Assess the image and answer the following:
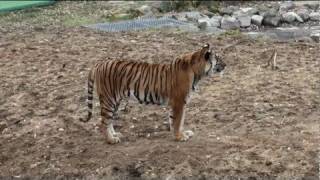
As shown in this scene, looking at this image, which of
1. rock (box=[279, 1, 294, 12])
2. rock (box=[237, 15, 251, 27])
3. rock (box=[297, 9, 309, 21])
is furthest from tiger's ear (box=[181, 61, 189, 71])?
rock (box=[279, 1, 294, 12])

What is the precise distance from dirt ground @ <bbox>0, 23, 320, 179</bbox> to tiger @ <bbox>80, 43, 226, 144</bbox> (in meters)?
0.36

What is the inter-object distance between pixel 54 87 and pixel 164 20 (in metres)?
3.71

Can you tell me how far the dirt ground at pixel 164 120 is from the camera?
18.9 feet

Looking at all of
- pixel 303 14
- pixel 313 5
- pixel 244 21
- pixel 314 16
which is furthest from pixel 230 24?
pixel 313 5

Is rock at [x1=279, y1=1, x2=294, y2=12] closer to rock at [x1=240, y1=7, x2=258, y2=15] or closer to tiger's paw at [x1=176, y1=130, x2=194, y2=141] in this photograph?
rock at [x1=240, y1=7, x2=258, y2=15]

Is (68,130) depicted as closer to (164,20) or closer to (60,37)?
(60,37)

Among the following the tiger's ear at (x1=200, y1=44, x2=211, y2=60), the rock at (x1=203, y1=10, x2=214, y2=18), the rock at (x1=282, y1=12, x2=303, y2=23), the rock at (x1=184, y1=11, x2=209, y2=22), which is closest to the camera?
the tiger's ear at (x1=200, y1=44, x2=211, y2=60)

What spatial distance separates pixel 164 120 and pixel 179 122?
710 mm

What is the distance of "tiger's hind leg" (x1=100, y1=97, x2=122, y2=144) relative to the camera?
6.20 m

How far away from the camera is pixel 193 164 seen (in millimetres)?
5754

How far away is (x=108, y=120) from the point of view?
6250 millimetres

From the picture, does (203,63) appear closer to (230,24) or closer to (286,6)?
(230,24)

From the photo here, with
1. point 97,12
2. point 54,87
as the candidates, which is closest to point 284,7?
point 97,12

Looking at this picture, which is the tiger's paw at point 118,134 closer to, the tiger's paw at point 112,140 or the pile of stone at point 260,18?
the tiger's paw at point 112,140
